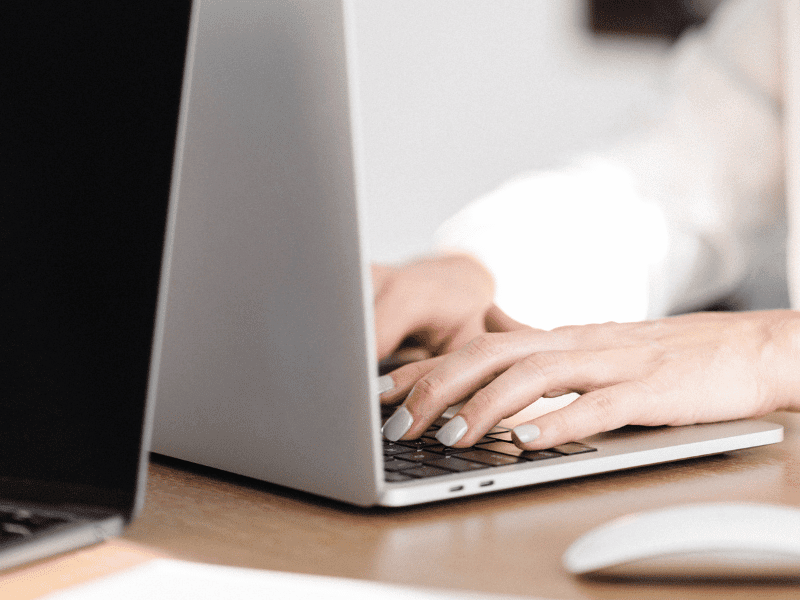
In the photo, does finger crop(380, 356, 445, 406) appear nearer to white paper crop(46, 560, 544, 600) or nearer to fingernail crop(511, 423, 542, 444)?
fingernail crop(511, 423, 542, 444)

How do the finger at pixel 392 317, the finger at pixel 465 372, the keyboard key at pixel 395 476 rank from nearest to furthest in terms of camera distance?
1. the keyboard key at pixel 395 476
2. the finger at pixel 465 372
3. the finger at pixel 392 317

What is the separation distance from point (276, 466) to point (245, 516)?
0.11 ft

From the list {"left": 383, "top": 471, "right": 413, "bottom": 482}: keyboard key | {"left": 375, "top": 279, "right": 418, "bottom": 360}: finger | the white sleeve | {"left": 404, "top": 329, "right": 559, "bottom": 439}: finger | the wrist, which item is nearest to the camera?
{"left": 383, "top": 471, "right": 413, "bottom": 482}: keyboard key

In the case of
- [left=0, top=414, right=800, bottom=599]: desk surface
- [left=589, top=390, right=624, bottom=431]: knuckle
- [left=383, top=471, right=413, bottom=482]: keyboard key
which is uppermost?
[left=589, top=390, right=624, bottom=431]: knuckle

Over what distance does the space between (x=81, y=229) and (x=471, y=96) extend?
3774 millimetres

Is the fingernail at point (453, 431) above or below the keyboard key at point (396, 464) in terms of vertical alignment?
above

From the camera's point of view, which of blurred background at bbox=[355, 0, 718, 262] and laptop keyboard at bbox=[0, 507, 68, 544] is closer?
laptop keyboard at bbox=[0, 507, 68, 544]

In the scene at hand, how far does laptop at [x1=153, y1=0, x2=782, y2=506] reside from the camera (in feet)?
1.18

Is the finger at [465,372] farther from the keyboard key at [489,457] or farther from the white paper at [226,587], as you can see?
the white paper at [226,587]

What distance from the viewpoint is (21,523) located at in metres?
0.34

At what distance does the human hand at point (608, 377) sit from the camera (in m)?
0.49

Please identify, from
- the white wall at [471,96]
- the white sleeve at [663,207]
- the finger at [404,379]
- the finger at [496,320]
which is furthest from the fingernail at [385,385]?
the white wall at [471,96]

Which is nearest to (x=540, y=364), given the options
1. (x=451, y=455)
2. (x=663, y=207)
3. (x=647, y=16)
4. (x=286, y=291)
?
(x=451, y=455)

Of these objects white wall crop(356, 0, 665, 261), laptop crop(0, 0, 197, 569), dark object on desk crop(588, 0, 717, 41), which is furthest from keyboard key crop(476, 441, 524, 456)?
dark object on desk crop(588, 0, 717, 41)
